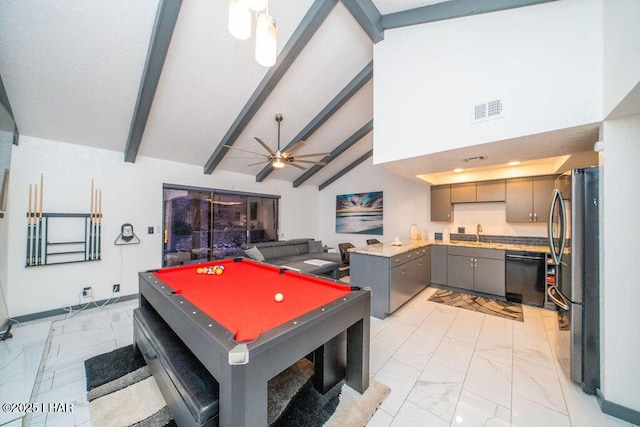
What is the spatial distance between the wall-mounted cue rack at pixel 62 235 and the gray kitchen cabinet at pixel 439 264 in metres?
5.77

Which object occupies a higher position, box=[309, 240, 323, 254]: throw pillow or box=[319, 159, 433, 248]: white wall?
box=[319, 159, 433, 248]: white wall

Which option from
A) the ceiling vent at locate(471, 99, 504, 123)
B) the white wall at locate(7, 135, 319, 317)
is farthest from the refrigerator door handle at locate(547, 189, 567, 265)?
the white wall at locate(7, 135, 319, 317)

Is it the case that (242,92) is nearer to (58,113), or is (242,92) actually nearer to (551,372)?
(58,113)

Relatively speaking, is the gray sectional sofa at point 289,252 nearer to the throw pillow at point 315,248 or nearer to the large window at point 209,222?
the throw pillow at point 315,248

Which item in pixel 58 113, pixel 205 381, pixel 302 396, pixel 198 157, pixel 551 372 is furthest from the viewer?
pixel 198 157

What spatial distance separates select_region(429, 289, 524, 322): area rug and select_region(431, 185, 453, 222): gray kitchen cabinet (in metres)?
1.48

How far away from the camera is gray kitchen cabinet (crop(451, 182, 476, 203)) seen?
14.3 feet

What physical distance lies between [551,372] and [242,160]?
555cm

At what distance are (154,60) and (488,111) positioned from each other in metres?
3.54

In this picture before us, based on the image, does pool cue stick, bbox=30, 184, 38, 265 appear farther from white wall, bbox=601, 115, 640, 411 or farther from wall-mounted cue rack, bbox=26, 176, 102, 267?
white wall, bbox=601, 115, 640, 411

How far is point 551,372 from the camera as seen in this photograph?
6.84 ft

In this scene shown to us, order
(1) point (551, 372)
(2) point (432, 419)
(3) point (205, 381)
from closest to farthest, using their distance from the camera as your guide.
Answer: (3) point (205, 381) < (2) point (432, 419) < (1) point (551, 372)

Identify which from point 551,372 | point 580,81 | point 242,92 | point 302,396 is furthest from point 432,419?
point 242,92

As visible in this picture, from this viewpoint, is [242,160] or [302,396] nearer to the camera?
[302,396]
